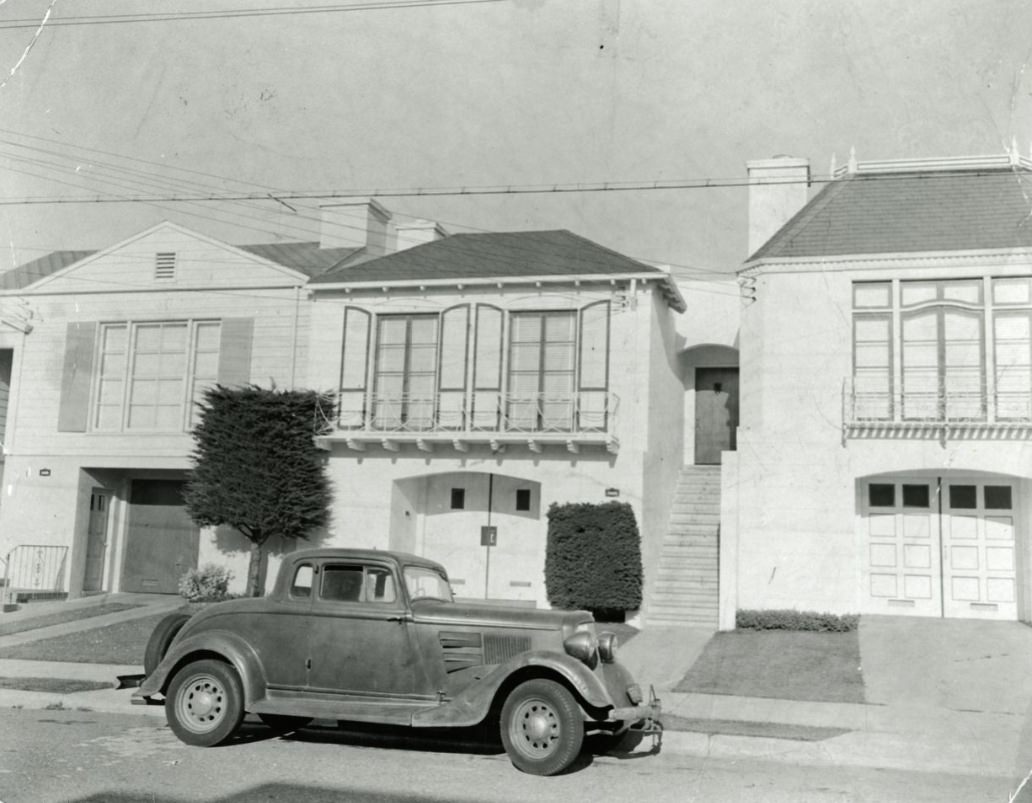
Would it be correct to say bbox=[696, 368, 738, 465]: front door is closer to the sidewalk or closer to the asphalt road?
the sidewalk

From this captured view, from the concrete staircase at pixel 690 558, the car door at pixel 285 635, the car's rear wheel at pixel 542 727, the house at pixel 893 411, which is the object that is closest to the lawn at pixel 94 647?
the car door at pixel 285 635

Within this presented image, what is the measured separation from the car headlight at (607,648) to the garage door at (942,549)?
10.7 m

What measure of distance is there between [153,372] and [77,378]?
1.68 m

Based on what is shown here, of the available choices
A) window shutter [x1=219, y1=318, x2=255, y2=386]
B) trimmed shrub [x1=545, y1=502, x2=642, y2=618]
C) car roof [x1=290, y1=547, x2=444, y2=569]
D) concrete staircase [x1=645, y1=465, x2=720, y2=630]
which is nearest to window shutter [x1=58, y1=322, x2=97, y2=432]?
window shutter [x1=219, y1=318, x2=255, y2=386]

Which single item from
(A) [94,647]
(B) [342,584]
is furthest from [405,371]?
(B) [342,584]

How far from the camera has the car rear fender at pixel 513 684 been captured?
26.4 feet

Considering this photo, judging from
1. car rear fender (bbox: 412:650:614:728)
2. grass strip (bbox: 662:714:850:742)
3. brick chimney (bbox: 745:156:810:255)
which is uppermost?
brick chimney (bbox: 745:156:810:255)

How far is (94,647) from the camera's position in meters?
15.8

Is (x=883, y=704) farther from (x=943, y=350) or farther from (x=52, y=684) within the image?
(x=52, y=684)

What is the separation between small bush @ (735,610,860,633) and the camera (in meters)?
16.7

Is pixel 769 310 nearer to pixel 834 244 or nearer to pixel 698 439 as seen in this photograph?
pixel 834 244

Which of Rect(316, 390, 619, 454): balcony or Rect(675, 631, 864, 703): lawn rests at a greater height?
Rect(316, 390, 619, 454): balcony

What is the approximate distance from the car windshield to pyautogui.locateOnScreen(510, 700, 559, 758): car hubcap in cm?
147

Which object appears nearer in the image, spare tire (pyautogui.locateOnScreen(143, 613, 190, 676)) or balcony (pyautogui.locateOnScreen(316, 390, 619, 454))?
spare tire (pyautogui.locateOnScreen(143, 613, 190, 676))
